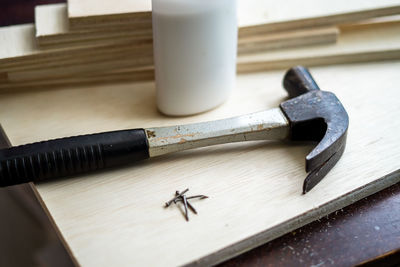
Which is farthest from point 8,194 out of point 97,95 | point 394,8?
point 394,8

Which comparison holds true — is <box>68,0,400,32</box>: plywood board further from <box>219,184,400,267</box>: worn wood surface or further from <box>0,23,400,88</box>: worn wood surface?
<box>219,184,400,267</box>: worn wood surface

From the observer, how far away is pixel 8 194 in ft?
4.33

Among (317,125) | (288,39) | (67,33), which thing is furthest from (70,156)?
(288,39)

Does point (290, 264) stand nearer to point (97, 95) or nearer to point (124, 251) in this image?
point (124, 251)

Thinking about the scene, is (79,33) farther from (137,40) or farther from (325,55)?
(325,55)

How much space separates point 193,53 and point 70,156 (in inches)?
10.4

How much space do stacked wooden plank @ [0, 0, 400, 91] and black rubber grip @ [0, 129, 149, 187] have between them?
245mm

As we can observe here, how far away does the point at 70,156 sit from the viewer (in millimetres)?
678

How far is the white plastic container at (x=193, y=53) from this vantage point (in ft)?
2.40

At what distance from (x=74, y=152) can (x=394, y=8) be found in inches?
28.2

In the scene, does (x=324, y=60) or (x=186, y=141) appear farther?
(x=324, y=60)

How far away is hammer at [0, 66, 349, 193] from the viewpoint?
2.19 feet

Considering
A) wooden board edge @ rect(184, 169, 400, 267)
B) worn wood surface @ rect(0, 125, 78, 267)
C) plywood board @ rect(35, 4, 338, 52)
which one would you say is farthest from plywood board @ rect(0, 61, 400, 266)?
worn wood surface @ rect(0, 125, 78, 267)

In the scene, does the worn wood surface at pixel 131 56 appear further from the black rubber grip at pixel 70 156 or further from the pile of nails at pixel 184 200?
the pile of nails at pixel 184 200
